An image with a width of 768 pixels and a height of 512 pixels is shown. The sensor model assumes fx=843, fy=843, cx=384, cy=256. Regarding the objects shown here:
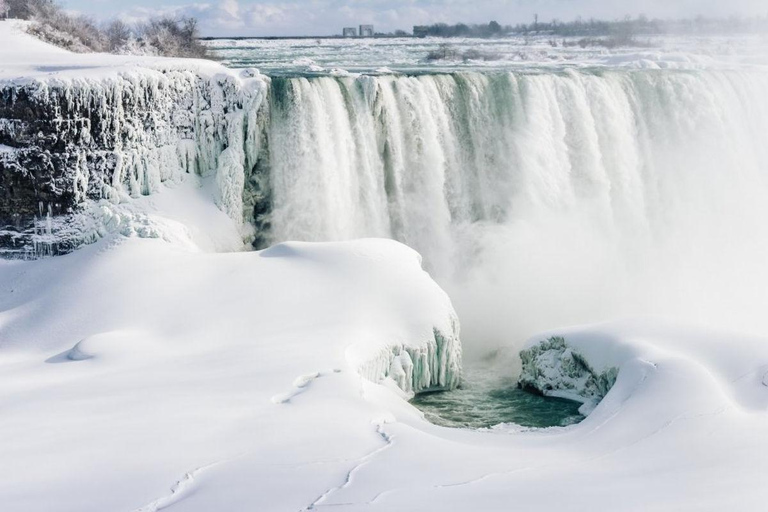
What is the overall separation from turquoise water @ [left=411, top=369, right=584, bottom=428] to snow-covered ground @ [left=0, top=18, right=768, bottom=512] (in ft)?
1.14

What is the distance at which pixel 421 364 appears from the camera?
526 inches

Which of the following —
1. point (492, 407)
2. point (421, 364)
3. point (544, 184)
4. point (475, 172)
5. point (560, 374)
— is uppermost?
point (475, 172)

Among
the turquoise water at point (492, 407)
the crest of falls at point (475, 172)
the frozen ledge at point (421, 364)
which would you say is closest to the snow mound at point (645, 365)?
the turquoise water at point (492, 407)

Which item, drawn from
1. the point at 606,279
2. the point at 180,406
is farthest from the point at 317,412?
the point at 606,279

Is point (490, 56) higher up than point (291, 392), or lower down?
higher up

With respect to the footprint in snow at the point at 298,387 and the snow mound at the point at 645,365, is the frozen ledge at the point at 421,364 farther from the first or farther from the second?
the snow mound at the point at 645,365

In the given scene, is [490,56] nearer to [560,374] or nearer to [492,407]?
[560,374]

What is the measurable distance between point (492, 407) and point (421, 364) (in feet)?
4.54

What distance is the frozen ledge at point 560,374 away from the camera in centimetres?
1309

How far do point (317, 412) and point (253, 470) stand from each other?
6.72 ft

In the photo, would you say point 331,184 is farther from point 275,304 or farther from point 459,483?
point 459,483

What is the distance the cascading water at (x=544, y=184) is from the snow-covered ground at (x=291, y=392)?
2.94m

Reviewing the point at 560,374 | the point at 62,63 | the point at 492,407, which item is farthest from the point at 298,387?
the point at 62,63

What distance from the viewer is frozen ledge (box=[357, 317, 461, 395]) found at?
1255cm
